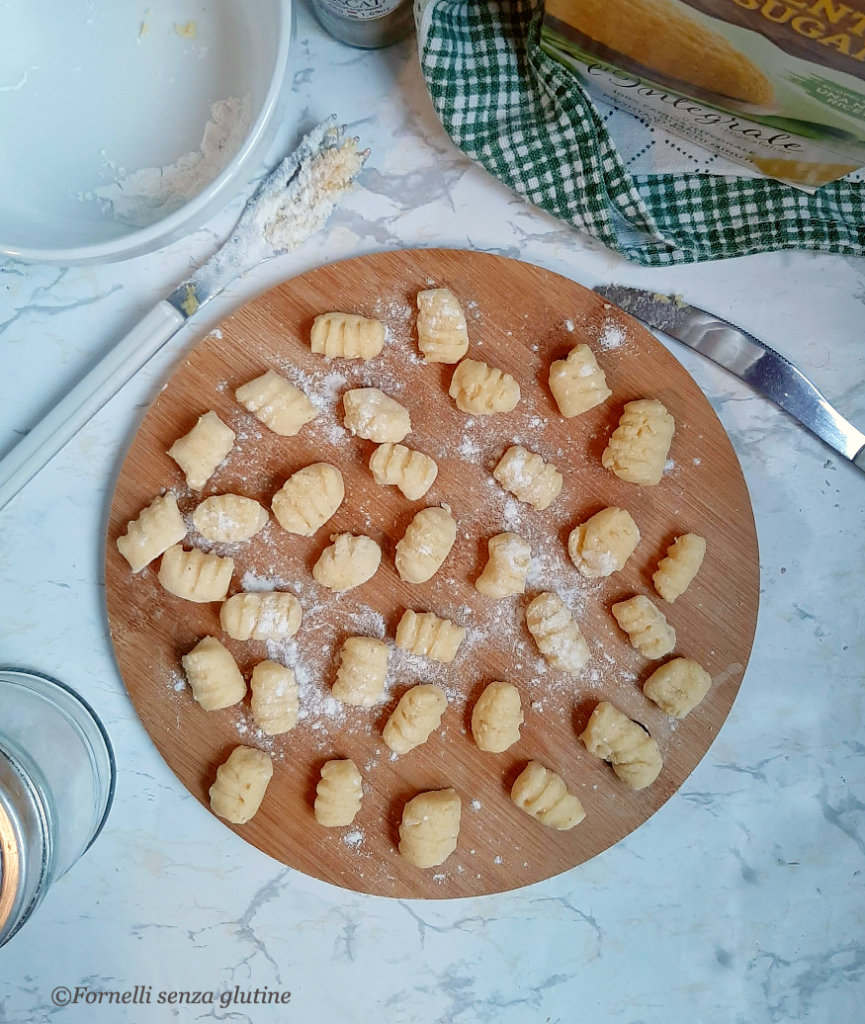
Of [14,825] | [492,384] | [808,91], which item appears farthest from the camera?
[492,384]

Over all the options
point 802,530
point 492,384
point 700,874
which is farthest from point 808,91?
point 700,874

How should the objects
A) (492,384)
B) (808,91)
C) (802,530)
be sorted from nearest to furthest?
(808,91)
(492,384)
(802,530)

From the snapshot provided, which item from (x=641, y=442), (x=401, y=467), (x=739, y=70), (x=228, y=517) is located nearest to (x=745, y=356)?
(x=641, y=442)

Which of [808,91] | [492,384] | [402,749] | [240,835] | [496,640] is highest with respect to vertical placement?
[808,91]

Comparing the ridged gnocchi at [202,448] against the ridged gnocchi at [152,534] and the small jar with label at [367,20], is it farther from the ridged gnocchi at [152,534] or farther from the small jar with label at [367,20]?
the small jar with label at [367,20]

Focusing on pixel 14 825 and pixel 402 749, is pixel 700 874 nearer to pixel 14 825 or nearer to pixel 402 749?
pixel 402 749
